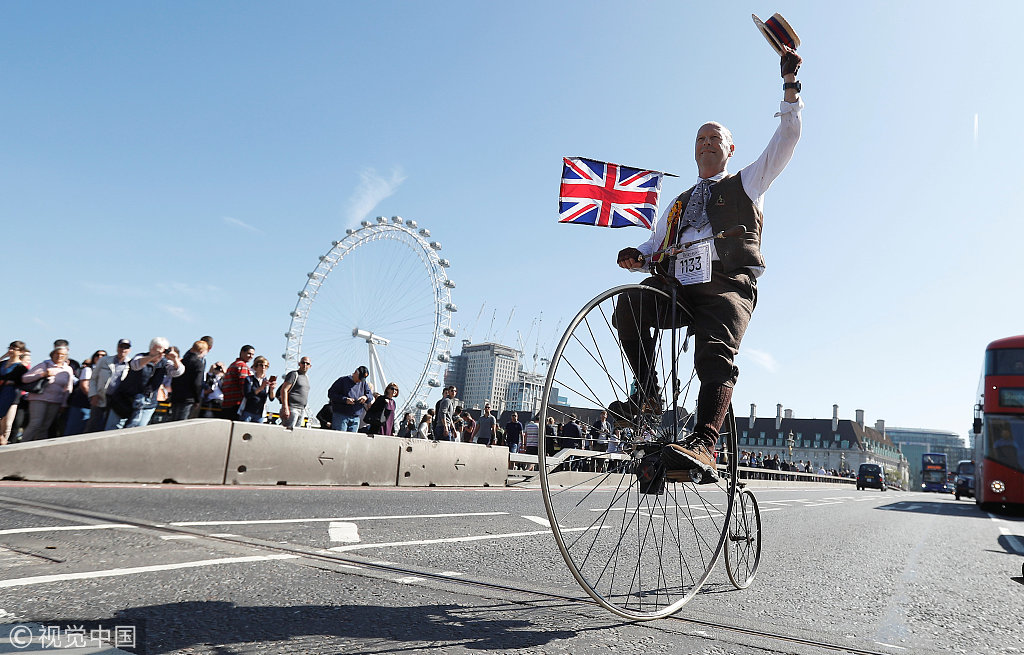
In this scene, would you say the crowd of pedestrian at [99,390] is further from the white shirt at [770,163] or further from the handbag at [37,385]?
the white shirt at [770,163]

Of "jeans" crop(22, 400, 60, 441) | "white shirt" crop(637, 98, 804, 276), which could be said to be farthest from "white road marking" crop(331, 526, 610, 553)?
"jeans" crop(22, 400, 60, 441)

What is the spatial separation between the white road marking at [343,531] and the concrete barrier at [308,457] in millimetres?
4293

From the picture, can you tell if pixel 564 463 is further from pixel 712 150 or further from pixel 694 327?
pixel 712 150

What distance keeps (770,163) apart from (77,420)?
9487 mm

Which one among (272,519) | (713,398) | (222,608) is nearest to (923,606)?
(713,398)

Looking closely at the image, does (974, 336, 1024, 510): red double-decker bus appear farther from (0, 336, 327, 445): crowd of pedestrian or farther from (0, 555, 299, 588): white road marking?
(0, 555, 299, 588): white road marking

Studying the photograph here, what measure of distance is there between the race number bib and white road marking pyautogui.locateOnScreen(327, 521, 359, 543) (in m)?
2.53

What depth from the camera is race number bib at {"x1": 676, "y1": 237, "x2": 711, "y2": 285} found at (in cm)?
312

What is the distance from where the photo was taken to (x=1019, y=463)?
16.1m

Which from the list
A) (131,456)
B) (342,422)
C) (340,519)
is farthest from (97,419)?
(340,519)

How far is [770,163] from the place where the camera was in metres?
3.27

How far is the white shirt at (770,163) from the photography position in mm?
3182

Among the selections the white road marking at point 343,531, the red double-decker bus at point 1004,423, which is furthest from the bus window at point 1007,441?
the white road marking at point 343,531

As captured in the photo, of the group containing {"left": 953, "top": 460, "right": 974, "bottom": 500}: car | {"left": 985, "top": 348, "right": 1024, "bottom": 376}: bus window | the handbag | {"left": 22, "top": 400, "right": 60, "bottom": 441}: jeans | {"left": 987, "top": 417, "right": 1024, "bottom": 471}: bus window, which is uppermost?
{"left": 985, "top": 348, "right": 1024, "bottom": 376}: bus window
